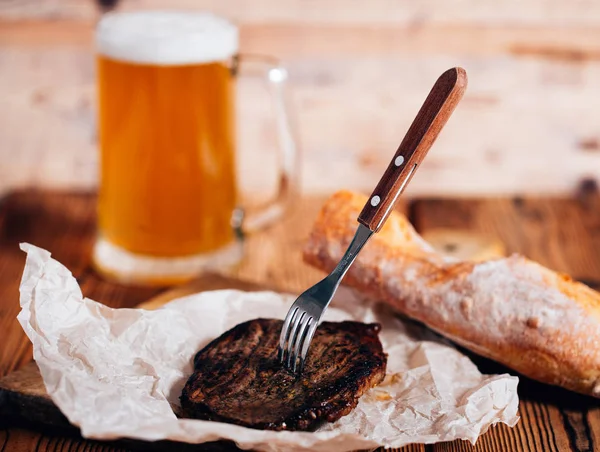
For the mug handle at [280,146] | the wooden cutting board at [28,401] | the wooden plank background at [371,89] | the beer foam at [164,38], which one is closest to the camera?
the wooden cutting board at [28,401]

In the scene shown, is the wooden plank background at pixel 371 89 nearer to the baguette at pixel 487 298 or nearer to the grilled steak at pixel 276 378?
the baguette at pixel 487 298

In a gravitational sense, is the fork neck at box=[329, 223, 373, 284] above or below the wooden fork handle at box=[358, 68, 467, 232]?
below

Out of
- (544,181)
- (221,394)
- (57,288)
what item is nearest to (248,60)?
(57,288)

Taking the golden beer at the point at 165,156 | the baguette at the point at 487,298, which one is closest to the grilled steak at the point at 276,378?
the baguette at the point at 487,298

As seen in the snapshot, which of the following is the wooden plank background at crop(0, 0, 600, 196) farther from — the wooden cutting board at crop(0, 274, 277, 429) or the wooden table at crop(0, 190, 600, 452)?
the wooden cutting board at crop(0, 274, 277, 429)

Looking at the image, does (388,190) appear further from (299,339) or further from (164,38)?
(164,38)

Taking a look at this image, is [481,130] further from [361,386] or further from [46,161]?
[361,386]

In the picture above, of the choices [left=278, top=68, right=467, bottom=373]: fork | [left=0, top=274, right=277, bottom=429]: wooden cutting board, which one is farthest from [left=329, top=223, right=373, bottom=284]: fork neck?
[left=0, top=274, right=277, bottom=429]: wooden cutting board

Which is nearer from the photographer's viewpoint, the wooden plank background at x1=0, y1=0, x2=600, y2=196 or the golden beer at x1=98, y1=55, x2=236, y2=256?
the golden beer at x1=98, y1=55, x2=236, y2=256
